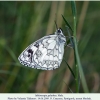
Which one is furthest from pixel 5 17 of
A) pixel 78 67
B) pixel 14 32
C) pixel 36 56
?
pixel 78 67

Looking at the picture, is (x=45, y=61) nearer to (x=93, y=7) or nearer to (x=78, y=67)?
(x=78, y=67)

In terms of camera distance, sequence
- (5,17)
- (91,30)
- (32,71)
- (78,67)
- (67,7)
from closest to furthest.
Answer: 1. (78,67)
2. (32,71)
3. (91,30)
4. (5,17)
5. (67,7)

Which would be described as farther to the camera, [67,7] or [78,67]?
[67,7]

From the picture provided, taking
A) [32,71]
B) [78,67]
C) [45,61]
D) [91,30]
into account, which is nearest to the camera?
[78,67]

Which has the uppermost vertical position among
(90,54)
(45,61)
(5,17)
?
(5,17)

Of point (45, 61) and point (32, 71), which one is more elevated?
point (45, 61)
